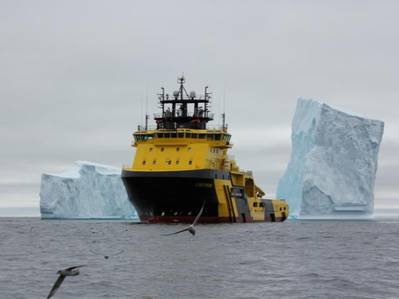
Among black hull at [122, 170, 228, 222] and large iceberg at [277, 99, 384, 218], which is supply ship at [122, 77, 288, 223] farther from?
large iceberg at [277, 99, 384, 218]

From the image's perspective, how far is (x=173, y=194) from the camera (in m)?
59.0

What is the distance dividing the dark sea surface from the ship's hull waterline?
11.5 metres

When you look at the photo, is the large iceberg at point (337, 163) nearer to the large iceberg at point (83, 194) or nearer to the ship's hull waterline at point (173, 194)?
the large iceberg at point (83, 194)

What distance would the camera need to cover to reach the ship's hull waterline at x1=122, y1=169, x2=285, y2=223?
192 feet

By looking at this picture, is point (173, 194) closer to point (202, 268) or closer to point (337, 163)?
point (202, 268)

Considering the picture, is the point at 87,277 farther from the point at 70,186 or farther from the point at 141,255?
the point at 70,186

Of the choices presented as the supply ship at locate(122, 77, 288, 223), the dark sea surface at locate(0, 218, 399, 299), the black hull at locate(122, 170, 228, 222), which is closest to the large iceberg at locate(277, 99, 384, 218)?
the supply ship at locate(122, 77, 288, 223)

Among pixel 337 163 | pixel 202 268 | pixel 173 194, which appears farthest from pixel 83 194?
pixel 202 268

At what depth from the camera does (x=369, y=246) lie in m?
44.6

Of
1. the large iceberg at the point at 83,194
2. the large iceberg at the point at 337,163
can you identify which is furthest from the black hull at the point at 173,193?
the large iceberg at the point at 83,194

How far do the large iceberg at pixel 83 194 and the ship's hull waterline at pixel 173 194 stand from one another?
123 ft

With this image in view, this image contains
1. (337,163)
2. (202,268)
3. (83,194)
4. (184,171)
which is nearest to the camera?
(202,268)

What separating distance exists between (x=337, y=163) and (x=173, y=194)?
3651 cm

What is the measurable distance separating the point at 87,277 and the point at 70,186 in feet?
234
